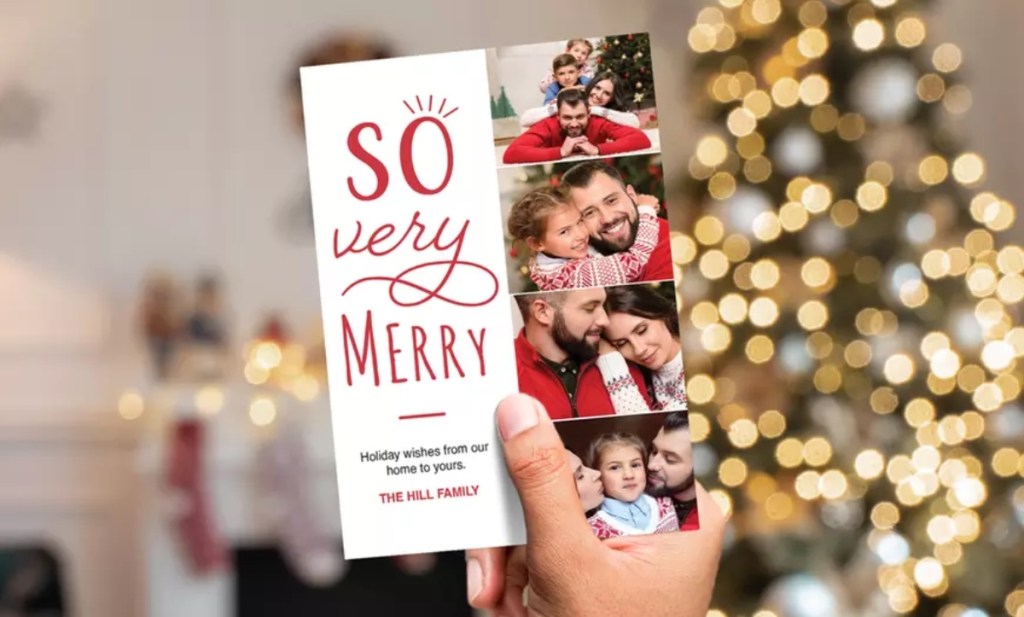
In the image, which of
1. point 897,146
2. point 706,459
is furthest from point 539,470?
point 897,146

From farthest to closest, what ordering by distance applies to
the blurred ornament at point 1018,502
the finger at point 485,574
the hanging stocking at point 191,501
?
1. the hanging stocking at point 191,501
2. the blurred ornament at point 1018,502
3. the finger at point 485,574

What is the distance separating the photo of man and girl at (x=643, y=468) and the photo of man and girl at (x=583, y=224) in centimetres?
9

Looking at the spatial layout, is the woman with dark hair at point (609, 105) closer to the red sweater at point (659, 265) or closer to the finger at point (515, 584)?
the red sweater at point (659, 265)

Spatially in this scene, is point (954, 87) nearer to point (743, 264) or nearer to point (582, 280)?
point (743, 264)

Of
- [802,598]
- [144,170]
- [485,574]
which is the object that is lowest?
[802,598]

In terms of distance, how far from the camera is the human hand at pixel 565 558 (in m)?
0.67

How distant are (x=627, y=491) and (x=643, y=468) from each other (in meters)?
0.02

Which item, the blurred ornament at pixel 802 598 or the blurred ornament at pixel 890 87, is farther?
the blurred ornament at pixel 802 598

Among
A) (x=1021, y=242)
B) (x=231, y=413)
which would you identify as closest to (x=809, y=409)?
(x=1021, y=242)

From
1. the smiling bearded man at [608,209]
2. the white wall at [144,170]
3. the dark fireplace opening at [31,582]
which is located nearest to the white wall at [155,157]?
the white wall at [144,170]

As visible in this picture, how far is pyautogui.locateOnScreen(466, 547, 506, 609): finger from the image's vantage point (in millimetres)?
797

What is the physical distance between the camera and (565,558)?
0.72 metres

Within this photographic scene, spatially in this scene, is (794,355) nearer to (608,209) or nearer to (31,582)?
(608,209)

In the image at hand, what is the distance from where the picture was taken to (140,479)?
3.08m
